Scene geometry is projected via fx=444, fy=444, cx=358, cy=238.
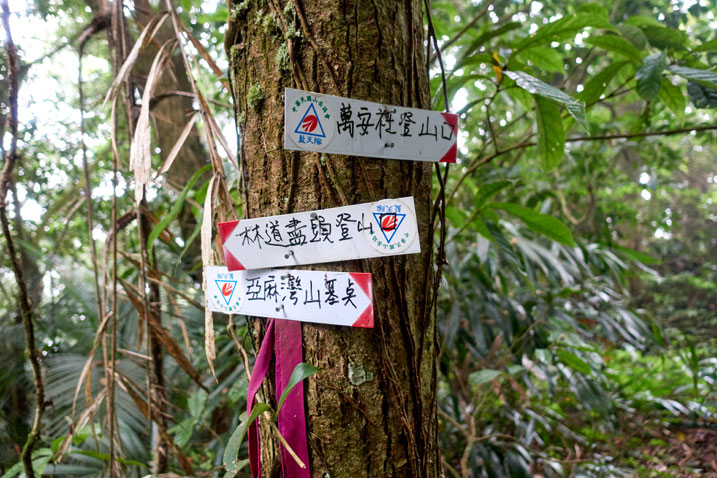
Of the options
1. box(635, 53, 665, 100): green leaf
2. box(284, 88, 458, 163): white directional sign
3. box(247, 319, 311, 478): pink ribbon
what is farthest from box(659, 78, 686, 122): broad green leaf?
box(247, 319, 311, 478): pink ribbon

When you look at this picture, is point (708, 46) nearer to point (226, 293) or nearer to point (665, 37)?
point (665, 37)

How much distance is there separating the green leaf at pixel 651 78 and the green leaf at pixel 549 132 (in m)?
0.17

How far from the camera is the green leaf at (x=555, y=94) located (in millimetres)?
606

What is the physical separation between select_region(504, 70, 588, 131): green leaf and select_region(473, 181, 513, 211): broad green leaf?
0.24 m

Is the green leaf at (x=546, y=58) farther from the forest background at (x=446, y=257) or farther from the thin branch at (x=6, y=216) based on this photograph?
the thin branch at (x=6, y=216)

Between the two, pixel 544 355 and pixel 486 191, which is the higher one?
pixel 486 191

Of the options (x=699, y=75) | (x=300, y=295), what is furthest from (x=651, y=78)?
(x=300, y=295)

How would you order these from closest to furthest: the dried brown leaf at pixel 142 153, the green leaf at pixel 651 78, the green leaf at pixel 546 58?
the dried brown leaf at pixel 142 153
the green leaf at pixel 651 78
the green leaf at pixel 546 58

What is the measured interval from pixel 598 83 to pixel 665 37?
146 millimetres

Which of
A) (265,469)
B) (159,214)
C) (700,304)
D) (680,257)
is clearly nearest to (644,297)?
(700,304)

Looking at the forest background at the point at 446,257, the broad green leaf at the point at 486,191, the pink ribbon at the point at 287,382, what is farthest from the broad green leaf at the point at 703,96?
the pink ribbon at the point at 287,382

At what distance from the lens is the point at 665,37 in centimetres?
93

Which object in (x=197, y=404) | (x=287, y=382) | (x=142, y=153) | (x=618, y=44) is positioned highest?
(x=618, y=44)

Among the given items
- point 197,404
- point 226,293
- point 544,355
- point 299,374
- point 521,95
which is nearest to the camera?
point 299,374
